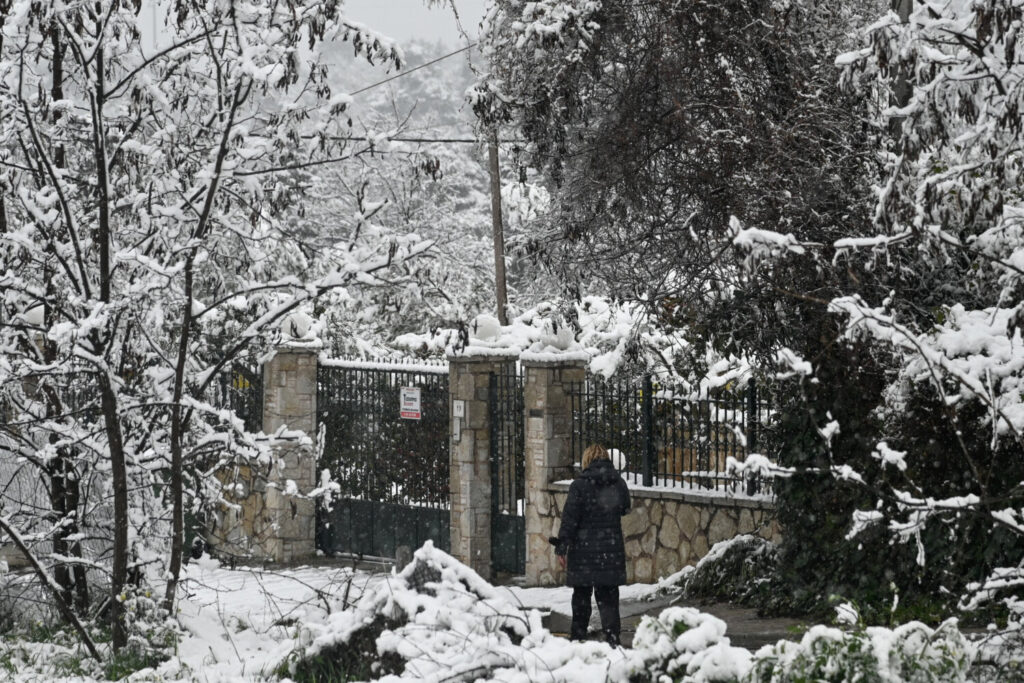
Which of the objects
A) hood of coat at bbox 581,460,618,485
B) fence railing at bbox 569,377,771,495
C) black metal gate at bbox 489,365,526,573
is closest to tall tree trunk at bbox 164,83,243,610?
hood of coat at bbox 581,460,618,485

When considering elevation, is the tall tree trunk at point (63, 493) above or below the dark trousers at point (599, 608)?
above

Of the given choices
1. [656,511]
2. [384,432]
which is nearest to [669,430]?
[656,511]

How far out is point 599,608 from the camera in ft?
30.6

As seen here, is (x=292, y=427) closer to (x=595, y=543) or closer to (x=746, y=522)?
(x=746, y=522)

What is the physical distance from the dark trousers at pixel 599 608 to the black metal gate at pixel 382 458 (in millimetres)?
4039

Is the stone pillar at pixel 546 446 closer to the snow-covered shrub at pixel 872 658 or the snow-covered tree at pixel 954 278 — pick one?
the snow-covered tree at pixel 954 278

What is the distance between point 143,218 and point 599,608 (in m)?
4.34

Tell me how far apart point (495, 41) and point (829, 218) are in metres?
3.65

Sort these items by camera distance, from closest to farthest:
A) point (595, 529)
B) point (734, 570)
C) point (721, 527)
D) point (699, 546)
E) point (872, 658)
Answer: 1. point (872, 658)
2. point (595, 529)
3. point (734, 570)
4. point (721, 527)
5. point (699, 546)

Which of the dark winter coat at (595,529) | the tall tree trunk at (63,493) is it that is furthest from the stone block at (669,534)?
the tall tree trunk at (63,493)

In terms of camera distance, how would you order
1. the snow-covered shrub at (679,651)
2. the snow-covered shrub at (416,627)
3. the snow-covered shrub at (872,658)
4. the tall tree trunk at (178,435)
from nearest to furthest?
the snow-covered shrub at (872,658) < the snow-covered shrub at (679,651) < the snow-covered shrub at (416,627) < the tall tree trunk at (178,435)

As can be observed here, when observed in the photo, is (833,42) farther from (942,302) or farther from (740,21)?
(942,302)

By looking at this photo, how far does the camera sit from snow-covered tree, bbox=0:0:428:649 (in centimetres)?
737

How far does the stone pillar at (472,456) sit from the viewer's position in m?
12.8
